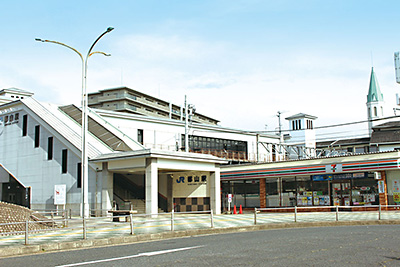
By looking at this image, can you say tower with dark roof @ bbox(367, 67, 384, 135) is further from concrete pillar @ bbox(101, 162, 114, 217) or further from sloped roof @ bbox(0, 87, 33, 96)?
concrete pillar @ bbox(101, 162, 114, 217)

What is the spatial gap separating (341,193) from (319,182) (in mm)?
1884

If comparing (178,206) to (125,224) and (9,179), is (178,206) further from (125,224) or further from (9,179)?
(9,179)

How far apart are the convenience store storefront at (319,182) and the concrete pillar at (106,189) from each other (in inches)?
460

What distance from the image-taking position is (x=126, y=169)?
29703 mm

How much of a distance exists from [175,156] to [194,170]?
283 cm

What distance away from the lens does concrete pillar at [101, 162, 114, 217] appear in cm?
2965

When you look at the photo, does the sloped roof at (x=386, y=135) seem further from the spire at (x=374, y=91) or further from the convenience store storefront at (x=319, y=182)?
the spire at (x=374, y=91)

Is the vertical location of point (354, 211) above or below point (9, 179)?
below

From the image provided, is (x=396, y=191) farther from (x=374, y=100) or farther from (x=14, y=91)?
(x=374, y=100)

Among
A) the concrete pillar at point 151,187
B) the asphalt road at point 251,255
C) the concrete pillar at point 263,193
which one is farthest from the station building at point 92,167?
the asphalt road at point 251,255

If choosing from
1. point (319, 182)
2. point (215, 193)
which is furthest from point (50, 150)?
point (319, 182)

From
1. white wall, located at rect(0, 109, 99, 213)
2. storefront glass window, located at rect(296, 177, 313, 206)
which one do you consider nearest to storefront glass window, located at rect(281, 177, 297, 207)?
storefront glass window, located at rect(296, 177, 313, 206)

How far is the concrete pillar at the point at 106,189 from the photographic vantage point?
2965cm

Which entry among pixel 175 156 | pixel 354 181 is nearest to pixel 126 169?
pixel 175 156
